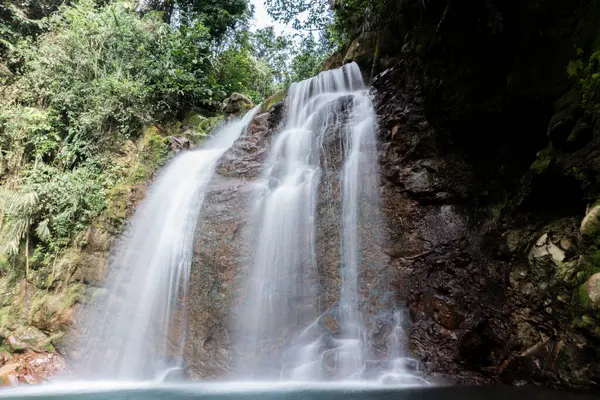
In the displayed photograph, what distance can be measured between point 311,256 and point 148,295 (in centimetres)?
334

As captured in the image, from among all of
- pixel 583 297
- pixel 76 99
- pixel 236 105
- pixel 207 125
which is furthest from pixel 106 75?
pixel 583 297

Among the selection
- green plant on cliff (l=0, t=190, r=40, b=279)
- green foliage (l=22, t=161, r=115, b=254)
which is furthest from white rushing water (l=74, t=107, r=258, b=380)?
green plant on cliff (l=0, t=190, r=40, b=279)

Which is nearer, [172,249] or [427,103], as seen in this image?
[427,103]

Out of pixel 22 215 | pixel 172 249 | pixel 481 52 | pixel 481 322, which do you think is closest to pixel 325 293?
pixel 481 322

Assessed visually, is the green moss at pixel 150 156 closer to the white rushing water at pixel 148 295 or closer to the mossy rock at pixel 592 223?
the white rushing water at pixel 148 295

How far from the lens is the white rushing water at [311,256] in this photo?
17.9 feet

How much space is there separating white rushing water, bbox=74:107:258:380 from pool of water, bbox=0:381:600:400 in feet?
1.51

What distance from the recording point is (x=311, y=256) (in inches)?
252

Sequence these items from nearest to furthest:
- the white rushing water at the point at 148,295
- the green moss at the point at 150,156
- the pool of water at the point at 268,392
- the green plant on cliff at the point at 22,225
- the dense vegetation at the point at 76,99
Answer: the pool of water at the point at 268,392
the white rushing water at the point at 148,295
the green plant on cliff at the point at 22,225
the dense vegetation at the point at 76,99
the green moss at the point at 150,156

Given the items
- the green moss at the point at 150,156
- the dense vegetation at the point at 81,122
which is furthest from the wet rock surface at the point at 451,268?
the dense vegetation at the point at 81,122

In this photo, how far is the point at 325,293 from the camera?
602 cm

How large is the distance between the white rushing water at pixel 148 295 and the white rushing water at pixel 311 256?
1445 millimetres

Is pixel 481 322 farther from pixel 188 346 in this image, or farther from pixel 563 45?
pixel 188 346

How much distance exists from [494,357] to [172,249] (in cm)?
579
